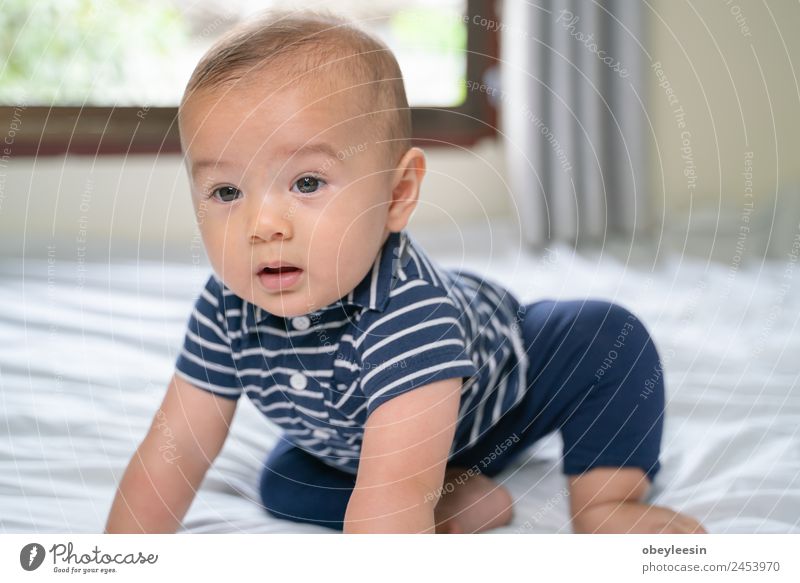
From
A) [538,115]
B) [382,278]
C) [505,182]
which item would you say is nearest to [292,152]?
[382,278]

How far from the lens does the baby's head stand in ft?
1.74

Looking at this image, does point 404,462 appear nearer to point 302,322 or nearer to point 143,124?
point 302,322

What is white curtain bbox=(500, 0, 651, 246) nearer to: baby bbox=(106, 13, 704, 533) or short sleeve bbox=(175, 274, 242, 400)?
baby bbox=(106, 13, 704, 533)

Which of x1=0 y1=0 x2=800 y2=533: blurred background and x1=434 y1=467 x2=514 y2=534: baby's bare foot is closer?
x1=434 y1=467 x2=514 y2=534: baby's bare foot

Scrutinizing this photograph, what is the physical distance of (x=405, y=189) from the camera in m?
0.61

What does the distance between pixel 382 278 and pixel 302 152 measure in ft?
0.37

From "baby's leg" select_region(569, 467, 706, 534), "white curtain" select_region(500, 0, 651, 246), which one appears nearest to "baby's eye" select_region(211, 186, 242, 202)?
"baby's leg" select_region(569, 467, 706, 534)

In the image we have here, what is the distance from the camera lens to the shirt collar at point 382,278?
1.97 ft

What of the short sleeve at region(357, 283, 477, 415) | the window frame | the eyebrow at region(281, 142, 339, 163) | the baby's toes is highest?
the eyebrow at region(281, 142, 339, 163)

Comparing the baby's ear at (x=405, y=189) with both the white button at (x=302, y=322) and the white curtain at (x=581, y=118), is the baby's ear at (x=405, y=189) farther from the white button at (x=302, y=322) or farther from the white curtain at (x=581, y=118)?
the white curtain at (x=581, y=118)

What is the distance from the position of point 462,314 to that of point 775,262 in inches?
32.7

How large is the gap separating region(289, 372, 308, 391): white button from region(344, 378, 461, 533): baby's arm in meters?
0.07
